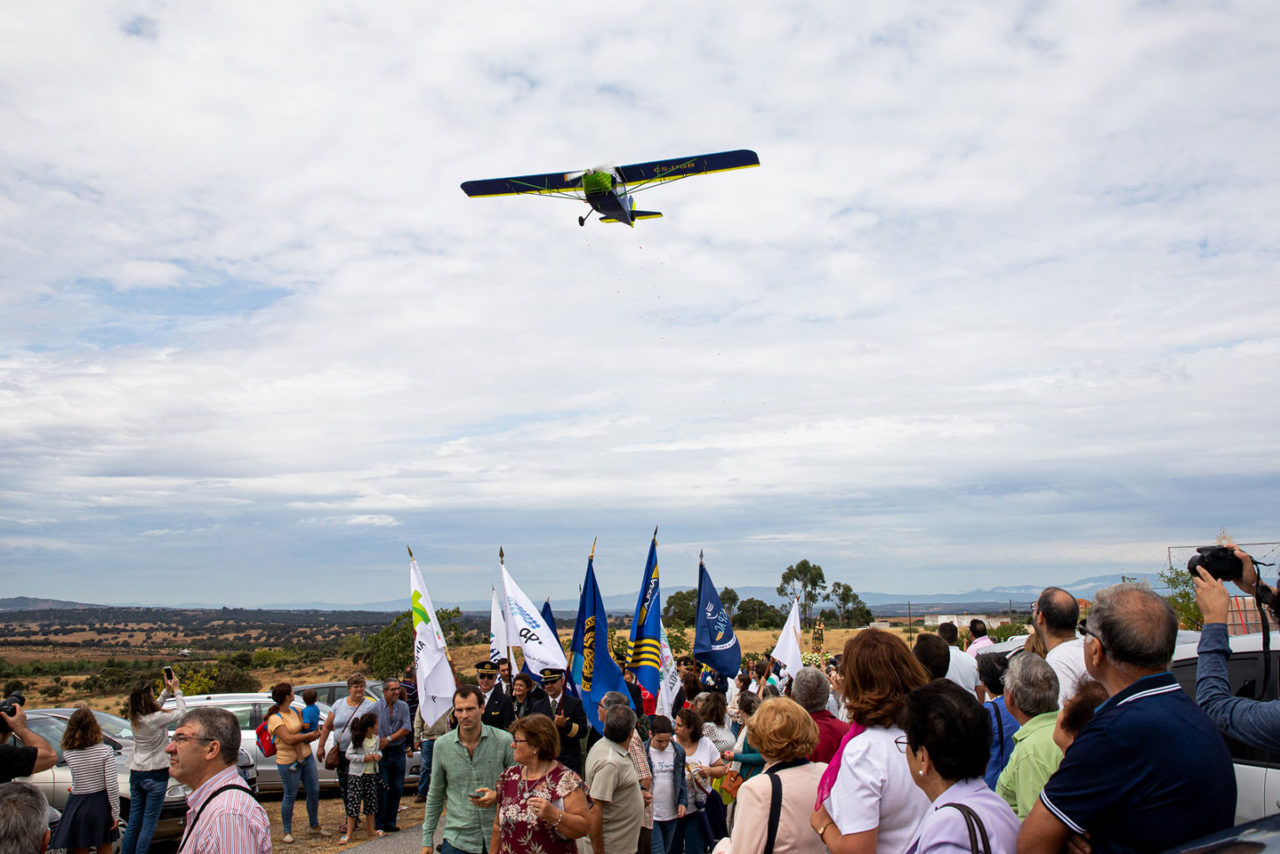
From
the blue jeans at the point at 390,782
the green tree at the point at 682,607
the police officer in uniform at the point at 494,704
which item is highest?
the police officer in uniform at the point at 494,704

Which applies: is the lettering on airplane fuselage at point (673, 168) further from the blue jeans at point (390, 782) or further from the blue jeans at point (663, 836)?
the blue jeans at point (663, 836)

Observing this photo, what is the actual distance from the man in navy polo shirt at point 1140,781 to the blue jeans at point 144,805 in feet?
29.4

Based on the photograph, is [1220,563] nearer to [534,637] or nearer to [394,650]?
[534,637]

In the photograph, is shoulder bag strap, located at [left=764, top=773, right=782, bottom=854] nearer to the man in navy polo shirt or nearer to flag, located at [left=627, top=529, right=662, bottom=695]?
the man in navy polo shirt

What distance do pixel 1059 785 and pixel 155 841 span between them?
1129 centimetres

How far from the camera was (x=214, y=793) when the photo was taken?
3.78m

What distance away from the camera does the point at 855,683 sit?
368 centimetres

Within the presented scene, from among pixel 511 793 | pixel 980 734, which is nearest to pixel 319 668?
pixel 511 793

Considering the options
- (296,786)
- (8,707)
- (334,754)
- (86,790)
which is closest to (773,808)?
(8,707)

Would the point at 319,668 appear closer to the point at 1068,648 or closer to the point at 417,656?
the point at 417,656

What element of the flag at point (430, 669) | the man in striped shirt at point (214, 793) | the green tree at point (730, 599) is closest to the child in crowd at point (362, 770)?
the flag at point (430, 669)

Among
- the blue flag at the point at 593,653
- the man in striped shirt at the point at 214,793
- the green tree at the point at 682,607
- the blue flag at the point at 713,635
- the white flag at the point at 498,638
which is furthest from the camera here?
the green tree at the point at 682,607

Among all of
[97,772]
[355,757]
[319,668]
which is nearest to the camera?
[97,772]

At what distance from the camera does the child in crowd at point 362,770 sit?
426 inches
